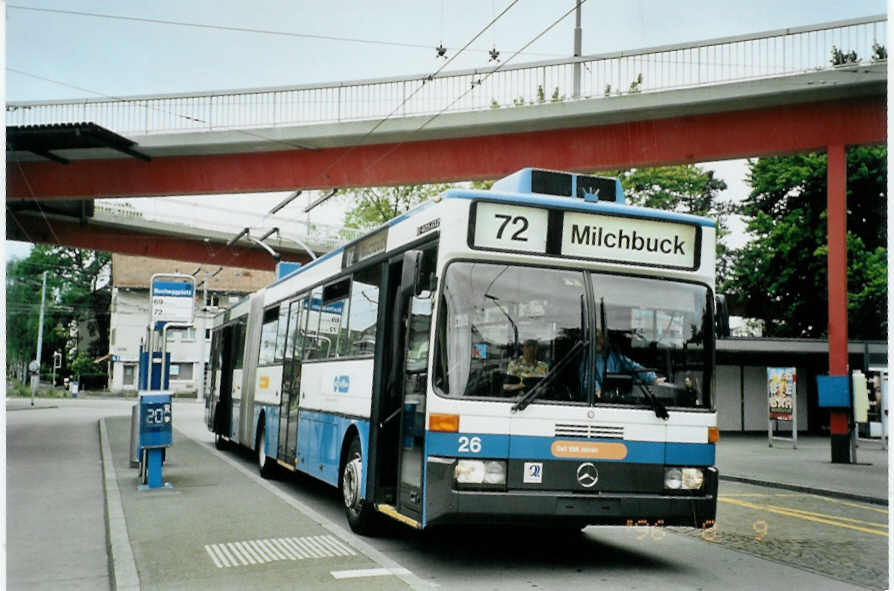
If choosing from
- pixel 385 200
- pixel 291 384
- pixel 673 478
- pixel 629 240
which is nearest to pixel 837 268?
pixel 291 384

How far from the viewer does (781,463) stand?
20.4 meters

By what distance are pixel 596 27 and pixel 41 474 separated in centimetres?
1468

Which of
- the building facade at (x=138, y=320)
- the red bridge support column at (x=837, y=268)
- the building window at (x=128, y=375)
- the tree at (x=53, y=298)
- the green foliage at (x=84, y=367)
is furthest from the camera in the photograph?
the green foliage at (x=84, y=367)

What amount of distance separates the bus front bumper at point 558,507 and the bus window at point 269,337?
791 cm

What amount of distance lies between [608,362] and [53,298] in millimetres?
23621

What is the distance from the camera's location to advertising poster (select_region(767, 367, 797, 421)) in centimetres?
2538

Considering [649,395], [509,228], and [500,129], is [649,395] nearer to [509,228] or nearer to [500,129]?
[509,228]

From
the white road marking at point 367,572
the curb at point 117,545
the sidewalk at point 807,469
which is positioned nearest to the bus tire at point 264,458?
the curb at point 117,545

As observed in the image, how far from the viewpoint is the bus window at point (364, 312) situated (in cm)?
940

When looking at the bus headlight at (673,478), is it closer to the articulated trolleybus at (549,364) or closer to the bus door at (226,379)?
the articulated trolleybus at (549,364)

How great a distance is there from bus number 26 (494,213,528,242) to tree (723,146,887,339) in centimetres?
2320

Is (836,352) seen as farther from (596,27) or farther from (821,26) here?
(596,27)

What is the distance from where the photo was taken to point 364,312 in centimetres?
976

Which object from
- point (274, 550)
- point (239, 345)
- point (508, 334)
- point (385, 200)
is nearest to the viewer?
point (508, 334)
